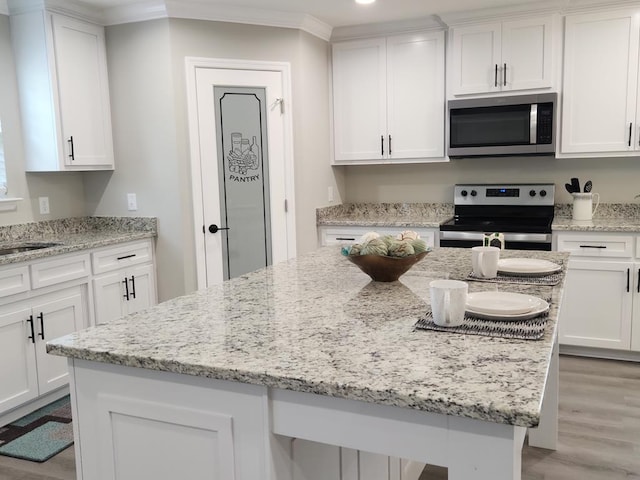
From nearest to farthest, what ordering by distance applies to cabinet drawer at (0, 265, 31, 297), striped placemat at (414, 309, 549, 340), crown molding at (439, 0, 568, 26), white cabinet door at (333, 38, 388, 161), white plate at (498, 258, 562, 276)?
striped placemat at (414, 309, 549, 340), white plate at (498, 258, 562, 276), cabinet drawer at (0, 265, 31, 297), crown molding at (439, 0, 568, 26), white cabinet door at (333, 38, 388, 161)

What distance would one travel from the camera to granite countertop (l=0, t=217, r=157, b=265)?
11.0 ft

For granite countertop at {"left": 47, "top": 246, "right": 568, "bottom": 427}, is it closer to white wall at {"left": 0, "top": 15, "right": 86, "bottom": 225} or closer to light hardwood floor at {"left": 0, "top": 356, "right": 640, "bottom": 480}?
light hardwood floor at {"left": 0, "top": 356, "right": 640, "bottom": 480}

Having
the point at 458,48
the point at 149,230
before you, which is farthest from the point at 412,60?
the point at 149,230

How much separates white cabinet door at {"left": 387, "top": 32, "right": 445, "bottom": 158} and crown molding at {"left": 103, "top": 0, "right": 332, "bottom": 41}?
2.57 feet

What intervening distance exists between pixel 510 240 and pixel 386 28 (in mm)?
1869

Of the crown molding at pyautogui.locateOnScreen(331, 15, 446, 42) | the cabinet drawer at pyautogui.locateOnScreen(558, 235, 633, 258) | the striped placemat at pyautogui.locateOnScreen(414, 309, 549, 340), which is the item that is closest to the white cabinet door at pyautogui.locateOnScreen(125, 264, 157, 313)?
the crown molding at pyautogui.locateOnScreen(331, 15, 446, 42)

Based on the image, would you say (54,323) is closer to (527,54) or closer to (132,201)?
(132,201)

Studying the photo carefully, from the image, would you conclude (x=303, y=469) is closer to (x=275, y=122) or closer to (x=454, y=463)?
(x=454, y=463)

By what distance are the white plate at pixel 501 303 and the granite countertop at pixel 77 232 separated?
95.1 inches

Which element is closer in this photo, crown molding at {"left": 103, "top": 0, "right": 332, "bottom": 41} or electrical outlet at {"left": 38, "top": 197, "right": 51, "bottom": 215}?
crown molding at {"left": 103, "top": 0, "right": 332, "bottom": 41}

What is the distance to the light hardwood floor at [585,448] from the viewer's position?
7.94ft

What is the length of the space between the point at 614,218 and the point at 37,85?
403 cm

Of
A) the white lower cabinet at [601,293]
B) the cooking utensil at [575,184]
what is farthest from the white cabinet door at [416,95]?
the white lower cabinet at [601,293]

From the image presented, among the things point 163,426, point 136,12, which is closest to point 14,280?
point 136,12
